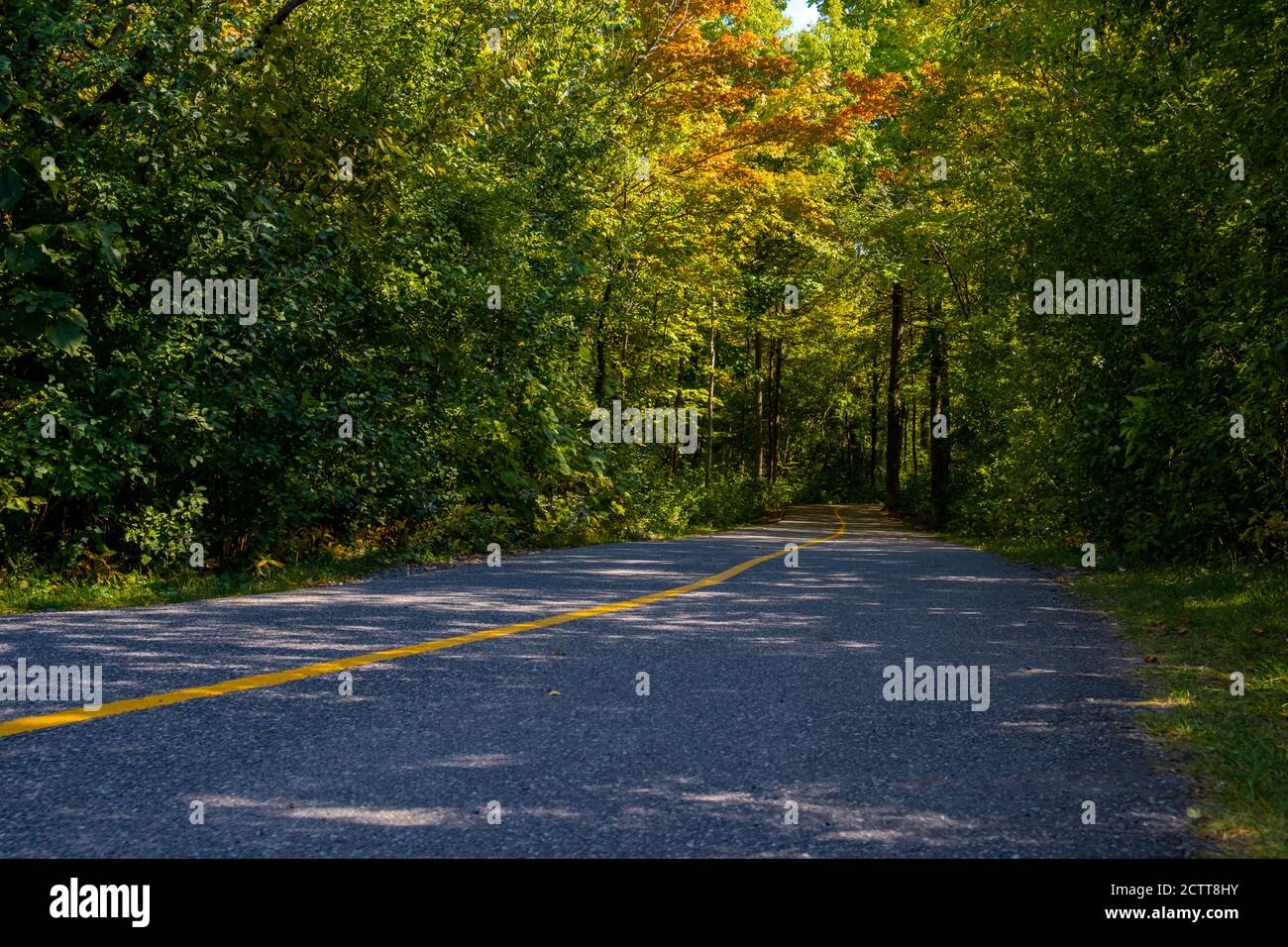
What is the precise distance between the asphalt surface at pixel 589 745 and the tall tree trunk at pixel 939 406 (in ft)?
68.1

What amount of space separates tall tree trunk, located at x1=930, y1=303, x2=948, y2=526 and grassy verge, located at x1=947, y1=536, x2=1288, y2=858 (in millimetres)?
16952

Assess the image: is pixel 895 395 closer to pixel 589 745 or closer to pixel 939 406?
pixel 939 406

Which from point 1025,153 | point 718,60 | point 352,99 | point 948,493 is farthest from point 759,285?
point 352,99

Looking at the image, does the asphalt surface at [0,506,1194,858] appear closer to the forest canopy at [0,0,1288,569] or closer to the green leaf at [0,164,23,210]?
the forest canopy at [0,0,1288,569]

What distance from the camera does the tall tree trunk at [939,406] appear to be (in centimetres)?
2850

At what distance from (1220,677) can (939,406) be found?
27706 millimetres

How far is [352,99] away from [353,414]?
156 inches

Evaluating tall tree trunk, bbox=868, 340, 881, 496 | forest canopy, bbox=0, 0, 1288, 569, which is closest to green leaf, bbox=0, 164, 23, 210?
forest canopy, bbox=0, 0, 1288, 569

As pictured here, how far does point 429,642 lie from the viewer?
268 inches

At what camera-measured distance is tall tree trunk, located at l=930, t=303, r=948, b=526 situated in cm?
2850

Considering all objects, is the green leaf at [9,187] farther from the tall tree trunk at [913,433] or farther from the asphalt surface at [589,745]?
the tall tree trunk at [913,433]

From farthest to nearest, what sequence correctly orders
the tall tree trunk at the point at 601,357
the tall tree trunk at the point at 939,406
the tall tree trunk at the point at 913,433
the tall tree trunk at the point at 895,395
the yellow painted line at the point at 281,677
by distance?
the tall tree trunk at the point at 913,433 → the tall tree trunk at the point at 895,395 → the tall tree trunk at the point at 939,406 → the tall tree trunk at the point at 601,357 → the yellow painted line at the point at 281,677

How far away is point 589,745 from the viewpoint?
14.3ft

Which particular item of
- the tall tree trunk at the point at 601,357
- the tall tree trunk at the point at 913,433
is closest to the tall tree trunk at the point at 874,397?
the tall tree trunk at the point at 913,433
